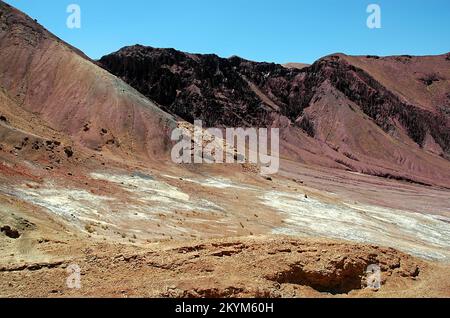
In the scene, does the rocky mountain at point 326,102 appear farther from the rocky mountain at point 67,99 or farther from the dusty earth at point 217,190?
the rocky mountain at point 67,99

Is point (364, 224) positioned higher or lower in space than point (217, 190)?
lower

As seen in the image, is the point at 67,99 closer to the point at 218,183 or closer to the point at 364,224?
the point at 218,183

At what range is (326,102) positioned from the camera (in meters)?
85.1

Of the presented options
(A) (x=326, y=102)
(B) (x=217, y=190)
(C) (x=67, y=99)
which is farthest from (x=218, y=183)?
(A) (x=326, y=102)

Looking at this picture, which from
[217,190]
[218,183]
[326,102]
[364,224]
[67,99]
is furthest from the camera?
[326,102]

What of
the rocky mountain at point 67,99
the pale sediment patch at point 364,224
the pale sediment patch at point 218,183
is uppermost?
the rocky mountain at point 67,99

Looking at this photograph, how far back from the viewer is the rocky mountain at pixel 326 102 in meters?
76.6

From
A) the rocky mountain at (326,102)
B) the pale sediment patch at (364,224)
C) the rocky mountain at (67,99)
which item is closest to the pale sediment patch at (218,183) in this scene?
the pale sediment patch at (364,224)

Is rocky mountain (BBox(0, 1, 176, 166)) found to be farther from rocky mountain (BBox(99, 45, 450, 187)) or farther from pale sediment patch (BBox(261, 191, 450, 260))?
rocky mountain (BBox(99, 45, 450, 187))

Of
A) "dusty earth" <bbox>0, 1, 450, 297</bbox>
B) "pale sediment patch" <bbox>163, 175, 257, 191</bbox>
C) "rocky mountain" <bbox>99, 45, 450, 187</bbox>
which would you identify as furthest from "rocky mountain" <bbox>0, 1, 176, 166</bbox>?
"rocky mountain" <bbox>99, 45, 450, 187</bbox>

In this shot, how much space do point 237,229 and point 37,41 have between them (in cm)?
3999

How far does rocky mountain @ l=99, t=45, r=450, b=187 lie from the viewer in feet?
251

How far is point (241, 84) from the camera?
284 ft

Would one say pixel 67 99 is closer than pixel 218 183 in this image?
No
